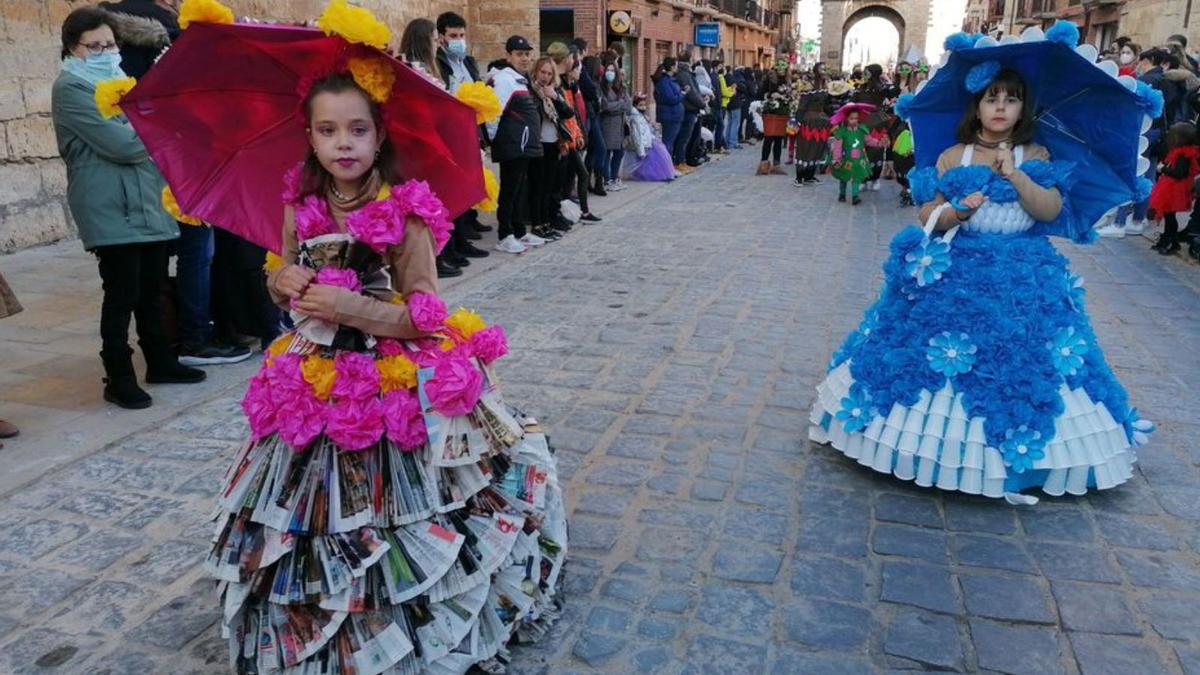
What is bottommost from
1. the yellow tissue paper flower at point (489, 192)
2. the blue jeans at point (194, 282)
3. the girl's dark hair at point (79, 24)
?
the blue jeans at point (194, 282)

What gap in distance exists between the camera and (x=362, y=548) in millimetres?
2488

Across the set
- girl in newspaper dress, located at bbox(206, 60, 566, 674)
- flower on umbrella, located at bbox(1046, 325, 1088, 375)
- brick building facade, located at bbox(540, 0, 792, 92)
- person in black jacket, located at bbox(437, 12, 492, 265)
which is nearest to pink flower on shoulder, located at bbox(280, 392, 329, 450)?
girl in newspaper dress, located at bbox(206, 60, 566, 674)

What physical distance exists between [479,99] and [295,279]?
0.76 meters

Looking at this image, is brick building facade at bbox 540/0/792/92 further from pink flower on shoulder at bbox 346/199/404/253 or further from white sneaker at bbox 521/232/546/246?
pink flower on shoulder at bbox 346/199/404/253

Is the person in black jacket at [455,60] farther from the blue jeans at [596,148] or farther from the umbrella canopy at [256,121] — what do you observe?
the umbrella canopy at [256,121]

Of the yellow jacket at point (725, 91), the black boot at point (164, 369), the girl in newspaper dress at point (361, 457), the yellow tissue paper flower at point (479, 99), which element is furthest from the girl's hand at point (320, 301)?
the yellow jacket at point (725, 91)

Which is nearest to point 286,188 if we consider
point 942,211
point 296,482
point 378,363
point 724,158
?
point 378,363

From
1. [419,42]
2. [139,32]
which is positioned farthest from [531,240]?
[139,32]

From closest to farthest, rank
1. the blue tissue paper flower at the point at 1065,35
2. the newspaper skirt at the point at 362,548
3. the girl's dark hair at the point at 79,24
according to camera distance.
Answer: the newspaper skirt at the point at 362,548, the blue tissue paper flower at the point at 1065,35, the girl's dark hair at the point at 79,24

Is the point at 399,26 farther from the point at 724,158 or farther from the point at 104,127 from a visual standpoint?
the point at 104,127

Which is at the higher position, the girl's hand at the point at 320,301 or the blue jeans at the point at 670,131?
the blue jeans at the point at 670,131

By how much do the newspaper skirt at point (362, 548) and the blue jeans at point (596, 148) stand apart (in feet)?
35.3

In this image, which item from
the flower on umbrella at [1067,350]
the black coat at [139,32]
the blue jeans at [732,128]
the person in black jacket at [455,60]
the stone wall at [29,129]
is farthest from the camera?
the blue jeans at [732,128]

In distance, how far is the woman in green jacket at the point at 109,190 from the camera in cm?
455
